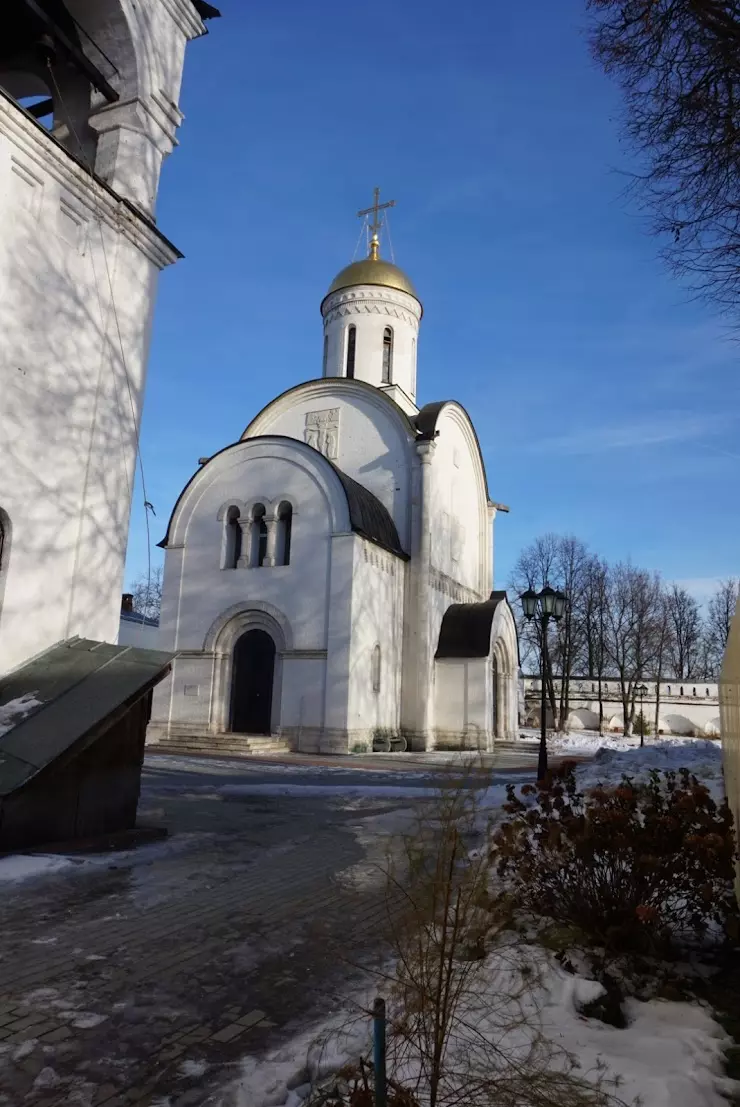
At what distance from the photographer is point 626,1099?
8.75ft

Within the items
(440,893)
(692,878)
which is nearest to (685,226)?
(692,878)

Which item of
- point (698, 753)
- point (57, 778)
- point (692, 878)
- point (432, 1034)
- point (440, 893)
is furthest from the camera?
point (698, 753)

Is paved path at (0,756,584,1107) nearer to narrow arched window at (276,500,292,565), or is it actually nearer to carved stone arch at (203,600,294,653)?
carved stone arch at (203,600,294,653)

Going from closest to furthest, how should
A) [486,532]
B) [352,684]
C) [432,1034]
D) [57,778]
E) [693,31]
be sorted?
[432,1034], [693,31], [57,778], [352,684], [486,532]

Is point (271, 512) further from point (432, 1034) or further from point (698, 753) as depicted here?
point (432, 1034)

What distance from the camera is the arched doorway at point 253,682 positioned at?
21.9 meters

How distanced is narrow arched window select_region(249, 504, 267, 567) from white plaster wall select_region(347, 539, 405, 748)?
3335 millimetres

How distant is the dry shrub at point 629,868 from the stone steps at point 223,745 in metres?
15.4

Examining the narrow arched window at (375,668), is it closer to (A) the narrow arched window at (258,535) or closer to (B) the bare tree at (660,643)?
(A) the narrow arched window at (258,535)

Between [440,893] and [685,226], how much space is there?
638cm

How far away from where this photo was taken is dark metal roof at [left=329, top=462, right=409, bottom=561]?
21.4 meters

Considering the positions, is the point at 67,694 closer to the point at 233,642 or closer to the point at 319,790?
the point at 319,790

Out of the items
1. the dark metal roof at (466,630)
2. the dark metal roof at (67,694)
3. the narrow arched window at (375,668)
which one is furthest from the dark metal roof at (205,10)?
the dark metal roof at (466,630)

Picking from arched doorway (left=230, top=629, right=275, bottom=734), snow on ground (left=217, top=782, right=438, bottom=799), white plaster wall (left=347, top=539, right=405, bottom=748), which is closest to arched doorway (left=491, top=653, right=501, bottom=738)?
white plaster wall (left=347, top=539, right=405, bottom=748)
